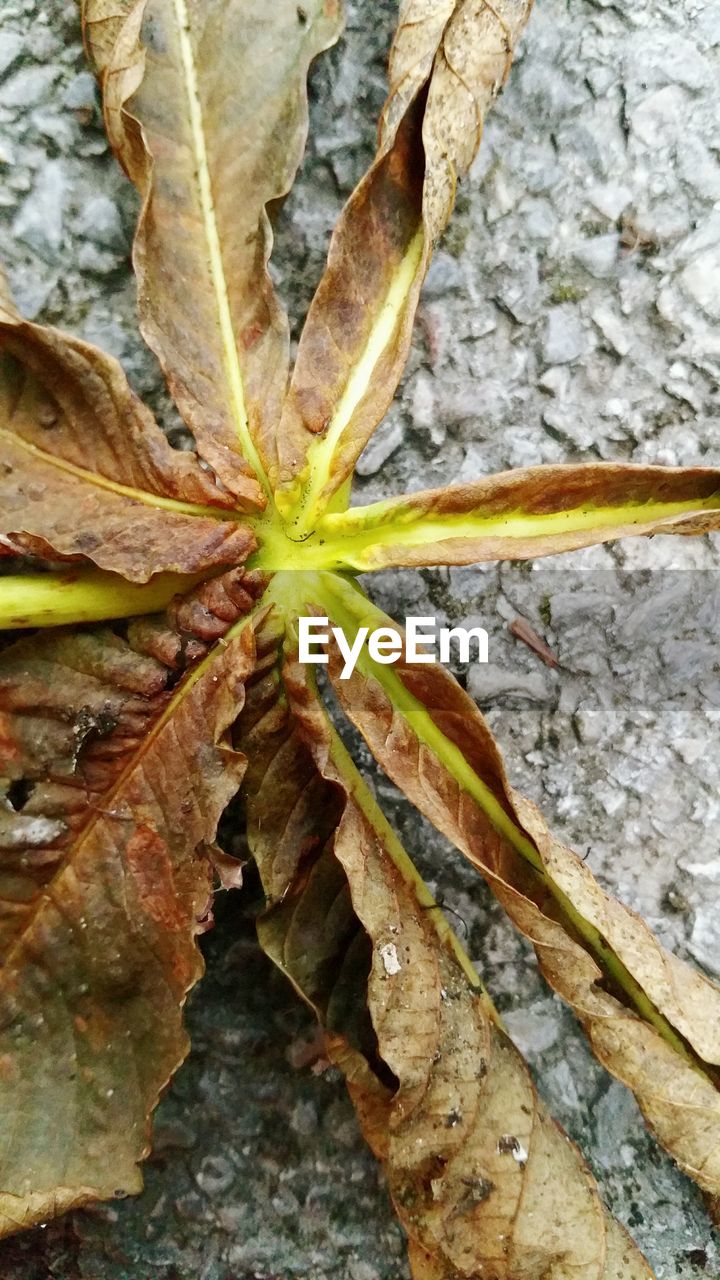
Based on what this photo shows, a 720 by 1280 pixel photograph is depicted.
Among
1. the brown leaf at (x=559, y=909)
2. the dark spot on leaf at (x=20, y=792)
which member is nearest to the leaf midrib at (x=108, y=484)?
the brown leaf at (x=559, y=909)

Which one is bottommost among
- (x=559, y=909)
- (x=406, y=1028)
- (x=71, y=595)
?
(x=406, y=1028)

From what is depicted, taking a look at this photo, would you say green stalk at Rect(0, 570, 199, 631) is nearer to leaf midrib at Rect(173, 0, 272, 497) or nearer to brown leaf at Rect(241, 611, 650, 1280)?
brown leaf at Rect(241, 611, 650, 1280)

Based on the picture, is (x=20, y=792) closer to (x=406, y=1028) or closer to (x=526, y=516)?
(x=406, y=1028)

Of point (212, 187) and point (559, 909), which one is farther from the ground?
point (212, 187)

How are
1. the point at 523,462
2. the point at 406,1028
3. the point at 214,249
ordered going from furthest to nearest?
1. the point at 523,462
2. the point at 214,249
3. the point at 406,1028

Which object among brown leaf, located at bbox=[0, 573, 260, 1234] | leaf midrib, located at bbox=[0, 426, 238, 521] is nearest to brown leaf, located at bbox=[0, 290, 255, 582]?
leaf midrib, located at bbox=[0, 426, 238, 521]

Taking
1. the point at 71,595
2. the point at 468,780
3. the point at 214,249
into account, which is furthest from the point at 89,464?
the point at 468,780

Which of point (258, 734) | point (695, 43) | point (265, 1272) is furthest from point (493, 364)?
point (265, 1272)
